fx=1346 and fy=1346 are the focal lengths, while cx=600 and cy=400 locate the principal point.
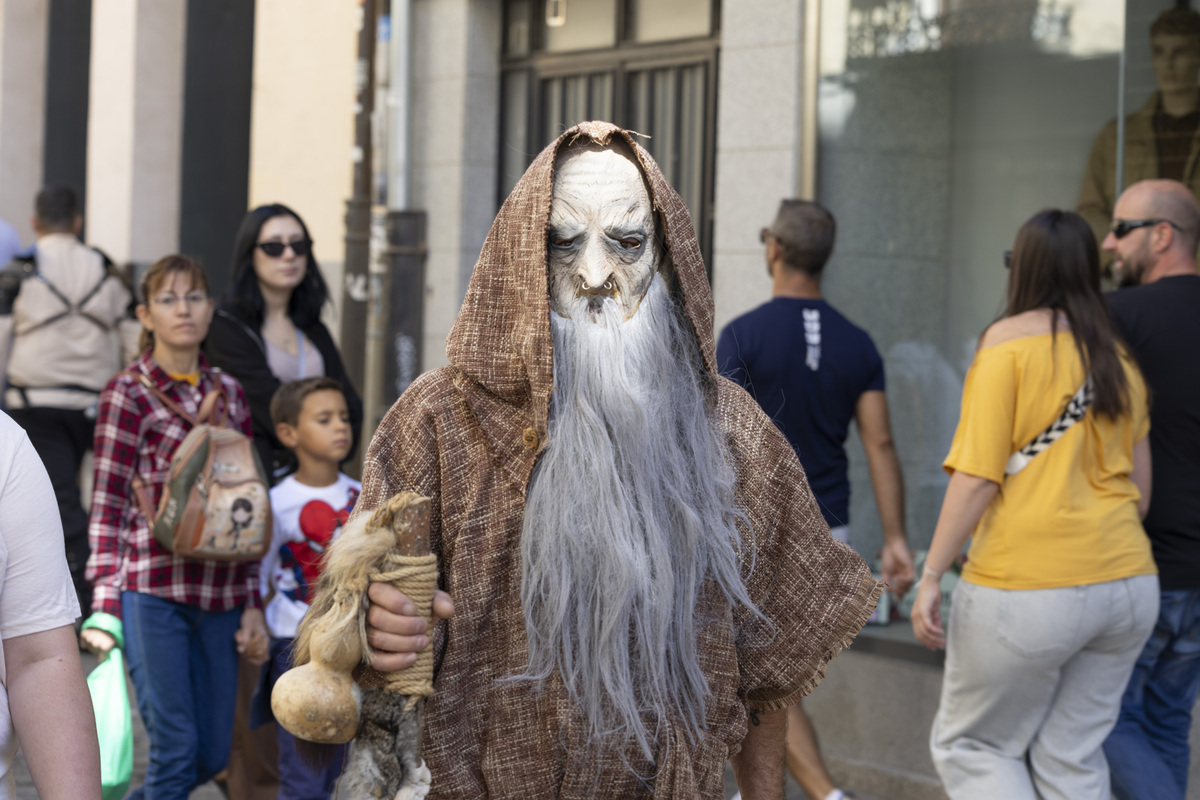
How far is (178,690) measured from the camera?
407 centimetres

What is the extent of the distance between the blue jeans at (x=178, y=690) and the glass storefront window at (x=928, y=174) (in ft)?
10.4

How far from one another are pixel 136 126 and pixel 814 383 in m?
7.29

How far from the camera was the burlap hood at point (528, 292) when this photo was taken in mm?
2193

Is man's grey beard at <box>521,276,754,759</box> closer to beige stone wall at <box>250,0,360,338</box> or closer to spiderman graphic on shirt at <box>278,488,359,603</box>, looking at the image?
spiderman graphic on shirt at <box>278,488,359,603</box>

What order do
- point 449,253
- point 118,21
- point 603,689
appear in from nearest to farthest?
point 603,689, point 449,253, point 118,21

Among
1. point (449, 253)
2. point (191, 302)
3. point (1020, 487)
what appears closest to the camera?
point (1020, 487)

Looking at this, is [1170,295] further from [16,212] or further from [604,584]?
[16,212]

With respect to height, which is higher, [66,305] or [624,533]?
[66,305]

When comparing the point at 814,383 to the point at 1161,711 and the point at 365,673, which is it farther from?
the point at 365,673

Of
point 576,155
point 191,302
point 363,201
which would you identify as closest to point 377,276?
A: point 363,201

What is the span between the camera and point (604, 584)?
2.15 metres

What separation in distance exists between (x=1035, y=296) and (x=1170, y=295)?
18.6 inches

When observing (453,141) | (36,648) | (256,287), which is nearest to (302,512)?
(256,287)

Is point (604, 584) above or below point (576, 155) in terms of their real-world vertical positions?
below
